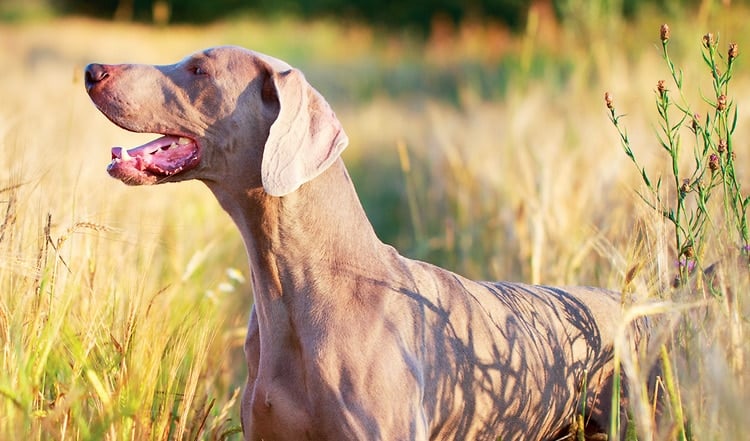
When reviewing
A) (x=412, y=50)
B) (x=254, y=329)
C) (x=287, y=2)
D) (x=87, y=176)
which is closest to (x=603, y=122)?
(x=87, y=176)

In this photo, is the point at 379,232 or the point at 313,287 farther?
the point at 379,232

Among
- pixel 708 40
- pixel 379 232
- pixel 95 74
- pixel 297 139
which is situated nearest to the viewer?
pixel 708 40

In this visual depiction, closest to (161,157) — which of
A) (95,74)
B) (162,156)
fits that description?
(162,156)

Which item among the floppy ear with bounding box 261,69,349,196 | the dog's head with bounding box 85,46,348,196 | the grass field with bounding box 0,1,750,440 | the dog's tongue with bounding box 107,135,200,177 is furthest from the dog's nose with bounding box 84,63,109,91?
the floppy ear with bounding box 261,69,349,196

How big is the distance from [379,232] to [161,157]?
626 centimetres

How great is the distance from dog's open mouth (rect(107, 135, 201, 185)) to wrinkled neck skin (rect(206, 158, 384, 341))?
0.40 ft

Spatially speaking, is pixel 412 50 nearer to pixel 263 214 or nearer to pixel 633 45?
pixel 633 45

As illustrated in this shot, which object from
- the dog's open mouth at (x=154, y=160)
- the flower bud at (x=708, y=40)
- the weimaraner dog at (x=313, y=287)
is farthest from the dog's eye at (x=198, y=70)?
the flower bud at (x=708, y=40)

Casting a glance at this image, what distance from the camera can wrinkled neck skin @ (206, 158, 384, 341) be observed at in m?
3.32

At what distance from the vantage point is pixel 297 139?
313 centimetres

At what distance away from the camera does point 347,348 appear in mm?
3166

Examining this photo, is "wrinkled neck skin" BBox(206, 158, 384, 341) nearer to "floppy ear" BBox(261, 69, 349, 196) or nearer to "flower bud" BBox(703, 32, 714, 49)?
"floppy ear" BBox(261, 69, 349, 196)

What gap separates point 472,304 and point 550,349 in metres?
0.34

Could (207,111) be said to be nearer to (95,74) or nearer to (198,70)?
(198,70)
